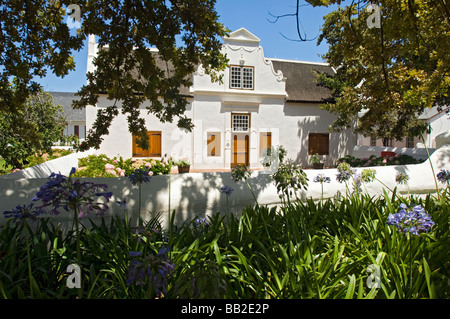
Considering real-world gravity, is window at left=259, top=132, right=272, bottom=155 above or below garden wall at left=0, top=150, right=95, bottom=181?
above

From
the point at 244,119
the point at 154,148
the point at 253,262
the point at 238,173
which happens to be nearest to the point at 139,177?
the point at 238,173

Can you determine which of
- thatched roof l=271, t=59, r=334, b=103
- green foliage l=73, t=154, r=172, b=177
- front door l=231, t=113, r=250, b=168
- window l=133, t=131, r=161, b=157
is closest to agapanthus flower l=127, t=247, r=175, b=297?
green foliage l=73, t=154, r=172, b=177

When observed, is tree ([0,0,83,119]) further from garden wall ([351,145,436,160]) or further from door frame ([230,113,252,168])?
door frame ([230,113,252,168])

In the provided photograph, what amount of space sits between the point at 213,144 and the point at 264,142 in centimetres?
329

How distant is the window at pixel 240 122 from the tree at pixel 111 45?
1228 cm

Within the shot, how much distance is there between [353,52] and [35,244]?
6.27 m

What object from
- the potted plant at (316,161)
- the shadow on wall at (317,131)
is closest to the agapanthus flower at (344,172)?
the potted plant at (316,161)

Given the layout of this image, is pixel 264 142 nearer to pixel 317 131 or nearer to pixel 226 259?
pixel 317 131

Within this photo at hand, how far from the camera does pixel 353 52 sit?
20.0 feet

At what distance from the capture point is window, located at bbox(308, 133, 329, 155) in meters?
19.3

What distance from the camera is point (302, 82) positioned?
64.8 ft

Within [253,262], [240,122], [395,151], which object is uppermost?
[240,122]

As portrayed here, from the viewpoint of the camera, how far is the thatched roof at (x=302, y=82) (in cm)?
1903
